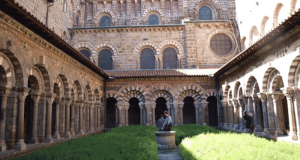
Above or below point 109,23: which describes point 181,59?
below

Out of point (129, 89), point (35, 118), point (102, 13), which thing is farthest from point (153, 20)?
point (35, 118)

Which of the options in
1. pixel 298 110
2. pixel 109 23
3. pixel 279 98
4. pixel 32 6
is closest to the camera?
pixel 298 110

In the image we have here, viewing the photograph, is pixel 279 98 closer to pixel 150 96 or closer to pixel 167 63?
pixel 150 96

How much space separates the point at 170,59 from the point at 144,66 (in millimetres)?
2236

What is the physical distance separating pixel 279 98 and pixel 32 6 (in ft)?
43.6

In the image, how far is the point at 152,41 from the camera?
22.1 m

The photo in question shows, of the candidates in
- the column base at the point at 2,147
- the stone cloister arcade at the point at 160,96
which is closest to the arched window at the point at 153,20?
the stone cloister arcade at the point at 160,96

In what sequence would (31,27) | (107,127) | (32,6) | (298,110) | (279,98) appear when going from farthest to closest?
(107,127) < (32,6) < (279,98) < (298,110) < (31,27)

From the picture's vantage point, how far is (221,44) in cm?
2223

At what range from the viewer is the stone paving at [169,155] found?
942 cm

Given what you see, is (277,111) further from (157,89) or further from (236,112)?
(157,89)

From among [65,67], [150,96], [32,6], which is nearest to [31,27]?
[65,67]

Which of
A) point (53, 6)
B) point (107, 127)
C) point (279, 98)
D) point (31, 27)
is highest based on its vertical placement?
point (53, 6)

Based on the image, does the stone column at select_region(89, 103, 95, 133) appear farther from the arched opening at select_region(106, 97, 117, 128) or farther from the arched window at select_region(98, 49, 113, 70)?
the arched window at select_region(98, 49, 113, 70)
